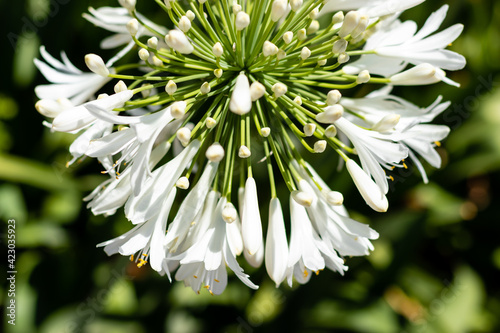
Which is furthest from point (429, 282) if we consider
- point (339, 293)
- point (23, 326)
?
point (23, 326)

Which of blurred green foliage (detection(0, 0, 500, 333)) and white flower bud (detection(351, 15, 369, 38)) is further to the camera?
blurred green foliage (detection(0, 0, 500, 333))

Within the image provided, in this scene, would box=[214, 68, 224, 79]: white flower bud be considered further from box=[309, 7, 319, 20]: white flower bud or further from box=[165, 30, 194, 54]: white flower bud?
box=[309, 7, 319, 20]: white flower bud

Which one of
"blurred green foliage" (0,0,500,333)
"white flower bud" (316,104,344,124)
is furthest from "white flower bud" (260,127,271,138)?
"blurred green foliage" (0,0,500,333)

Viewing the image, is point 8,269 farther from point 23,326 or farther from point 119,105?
point 119,105

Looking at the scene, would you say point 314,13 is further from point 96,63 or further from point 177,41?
point 96,63

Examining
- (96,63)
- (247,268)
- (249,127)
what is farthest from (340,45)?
(247,268)

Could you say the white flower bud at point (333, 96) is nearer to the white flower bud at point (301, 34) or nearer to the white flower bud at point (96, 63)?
the white flower bud at point (301, 34)

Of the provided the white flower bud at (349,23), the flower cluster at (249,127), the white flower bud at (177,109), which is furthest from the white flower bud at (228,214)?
the white flower bud at (349,23)
